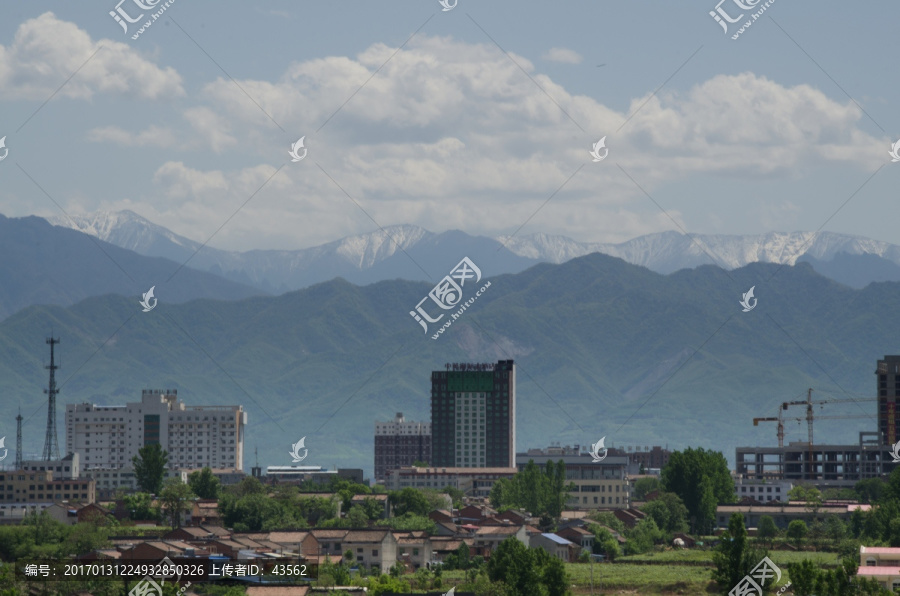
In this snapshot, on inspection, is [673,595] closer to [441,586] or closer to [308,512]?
[441,586]

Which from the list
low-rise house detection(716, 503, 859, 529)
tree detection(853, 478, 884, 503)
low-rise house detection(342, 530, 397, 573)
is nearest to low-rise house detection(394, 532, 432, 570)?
low-rise house detection(342, 530, 397, 573)

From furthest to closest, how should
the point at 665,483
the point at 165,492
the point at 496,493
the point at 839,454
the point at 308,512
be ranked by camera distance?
the point at 839,454 → the point at 496,493 → the point at 665,483 → the point at 308,512 → the point at 165,492

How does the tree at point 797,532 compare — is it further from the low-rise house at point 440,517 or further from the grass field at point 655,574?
the low-rise house at point 440,517

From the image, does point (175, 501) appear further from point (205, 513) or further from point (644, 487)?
point (644, 487)

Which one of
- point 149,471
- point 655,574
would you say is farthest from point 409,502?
point 655,574

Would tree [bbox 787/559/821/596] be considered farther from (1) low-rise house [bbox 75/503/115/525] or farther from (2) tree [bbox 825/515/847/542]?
(1) low-rise house [bbox 75/503/115/525]

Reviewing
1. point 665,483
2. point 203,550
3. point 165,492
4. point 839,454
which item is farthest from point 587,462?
point 203,550

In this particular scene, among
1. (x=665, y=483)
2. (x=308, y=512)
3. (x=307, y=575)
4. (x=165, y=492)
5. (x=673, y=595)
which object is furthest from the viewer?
(x=665, y=483)
